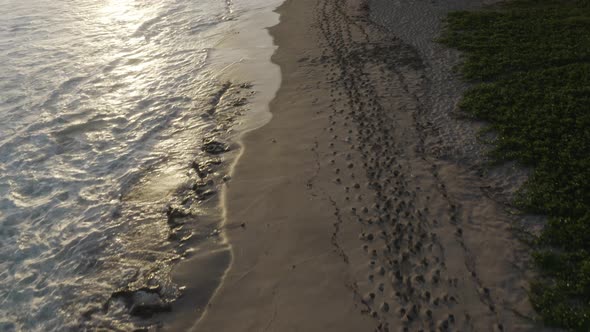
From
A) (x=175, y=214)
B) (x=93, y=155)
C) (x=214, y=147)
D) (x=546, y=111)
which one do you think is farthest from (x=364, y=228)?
(x=93, y=155)

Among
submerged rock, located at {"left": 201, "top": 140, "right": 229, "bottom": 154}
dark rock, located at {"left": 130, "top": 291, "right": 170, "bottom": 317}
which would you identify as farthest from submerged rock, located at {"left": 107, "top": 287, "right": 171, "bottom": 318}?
submerged rock, located at {"left": 201, "top": 140, "right": 229, "bottom": 154}

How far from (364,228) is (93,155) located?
21.9 ft

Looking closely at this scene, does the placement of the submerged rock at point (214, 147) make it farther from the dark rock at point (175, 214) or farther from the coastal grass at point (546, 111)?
the coastal grass at point (546, 111)

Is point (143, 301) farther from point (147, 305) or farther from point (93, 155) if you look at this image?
point (93, 155)

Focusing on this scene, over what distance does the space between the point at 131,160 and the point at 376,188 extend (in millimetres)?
5593

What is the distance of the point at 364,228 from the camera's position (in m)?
7.52

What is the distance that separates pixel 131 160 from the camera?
33.0 ft

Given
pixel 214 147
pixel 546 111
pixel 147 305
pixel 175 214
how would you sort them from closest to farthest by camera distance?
pixel 147 305 < pixel 175 214 < pixel 546 111 < pixel 214 147

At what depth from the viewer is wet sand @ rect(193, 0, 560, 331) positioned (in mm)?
6270

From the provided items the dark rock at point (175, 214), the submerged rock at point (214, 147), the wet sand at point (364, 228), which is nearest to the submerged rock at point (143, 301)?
the wet sand at point (364, 228)

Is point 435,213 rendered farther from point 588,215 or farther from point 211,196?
point 211,196

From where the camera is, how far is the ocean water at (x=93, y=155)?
7203 mm

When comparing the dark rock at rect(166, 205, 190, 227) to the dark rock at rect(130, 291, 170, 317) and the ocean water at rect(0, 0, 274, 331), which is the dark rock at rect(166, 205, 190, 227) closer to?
the ocean water at rect(0, 0, 274, 331)

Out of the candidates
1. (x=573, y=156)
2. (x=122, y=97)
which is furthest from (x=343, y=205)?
(x=122, y=97)
